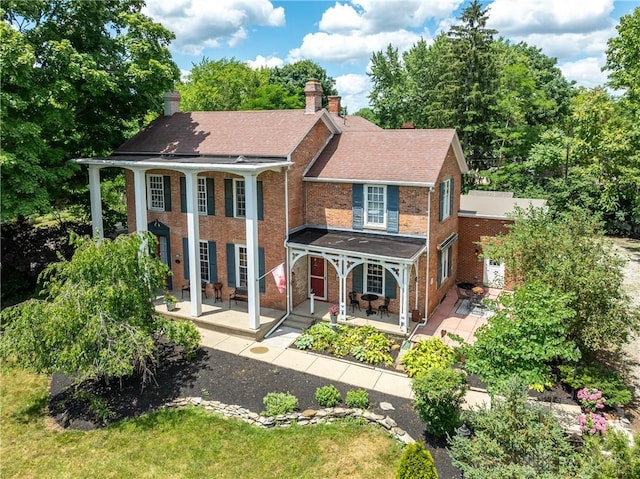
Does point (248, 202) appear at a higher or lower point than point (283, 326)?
higher

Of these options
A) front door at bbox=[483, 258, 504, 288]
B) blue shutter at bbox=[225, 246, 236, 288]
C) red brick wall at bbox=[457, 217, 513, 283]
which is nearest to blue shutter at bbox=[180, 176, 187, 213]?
blue shutter at bbox=[225, 246, 236, 288]

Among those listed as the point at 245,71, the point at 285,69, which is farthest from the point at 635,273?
the point at 285,69

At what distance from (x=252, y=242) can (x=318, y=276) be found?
13.7ft

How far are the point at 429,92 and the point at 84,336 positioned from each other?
39533 millimetres

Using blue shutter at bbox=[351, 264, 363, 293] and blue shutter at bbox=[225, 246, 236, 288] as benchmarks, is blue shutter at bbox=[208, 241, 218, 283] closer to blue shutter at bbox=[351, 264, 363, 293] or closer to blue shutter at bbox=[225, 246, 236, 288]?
blue shutter at bbox=[225, 246, 236, 288]

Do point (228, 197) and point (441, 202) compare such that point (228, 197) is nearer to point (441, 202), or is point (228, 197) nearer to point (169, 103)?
point (169, 103)

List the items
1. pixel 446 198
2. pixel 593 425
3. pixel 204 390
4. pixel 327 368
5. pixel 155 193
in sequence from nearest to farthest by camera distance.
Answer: pixel 593 425 → pixel 204 390 → pixel 327 368 → pixel 446 198 → pixel 155 193

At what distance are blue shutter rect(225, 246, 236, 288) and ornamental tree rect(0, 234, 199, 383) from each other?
21.2 feet

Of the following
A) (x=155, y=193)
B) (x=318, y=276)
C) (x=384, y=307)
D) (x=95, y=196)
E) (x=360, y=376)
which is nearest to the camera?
(x=360, y=376)

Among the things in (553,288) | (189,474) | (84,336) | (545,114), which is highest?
(545,114)

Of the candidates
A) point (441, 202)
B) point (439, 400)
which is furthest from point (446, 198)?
point (439, 400)

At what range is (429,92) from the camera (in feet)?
144

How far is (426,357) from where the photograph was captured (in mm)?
14852

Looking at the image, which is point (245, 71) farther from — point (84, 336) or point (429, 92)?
point (84, 336)
